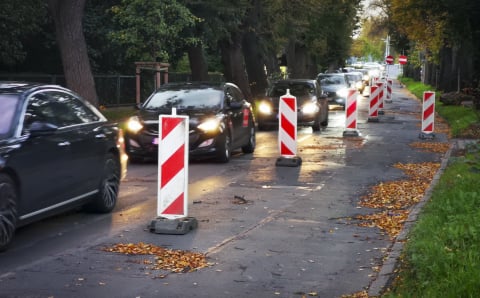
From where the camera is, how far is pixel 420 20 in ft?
117

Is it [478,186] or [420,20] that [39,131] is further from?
[420,20]

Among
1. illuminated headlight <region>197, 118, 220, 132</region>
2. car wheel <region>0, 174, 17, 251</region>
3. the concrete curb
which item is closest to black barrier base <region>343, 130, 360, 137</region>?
illuminated headlight <region>197, 118, 220, 132</region>

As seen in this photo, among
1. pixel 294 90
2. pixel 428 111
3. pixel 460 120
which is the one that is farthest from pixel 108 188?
pixel 460 120

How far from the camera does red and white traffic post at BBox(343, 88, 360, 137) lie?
19750mm

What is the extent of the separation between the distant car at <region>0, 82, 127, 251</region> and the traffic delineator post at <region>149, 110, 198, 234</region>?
1.00 metres

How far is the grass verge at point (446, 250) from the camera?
17.1ft

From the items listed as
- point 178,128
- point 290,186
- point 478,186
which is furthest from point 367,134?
point 178,128

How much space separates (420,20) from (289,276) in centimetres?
3111

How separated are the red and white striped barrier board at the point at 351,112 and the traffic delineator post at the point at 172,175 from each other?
1214cm

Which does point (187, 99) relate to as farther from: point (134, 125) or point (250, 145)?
point (250, 145)

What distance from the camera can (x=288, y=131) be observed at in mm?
13961

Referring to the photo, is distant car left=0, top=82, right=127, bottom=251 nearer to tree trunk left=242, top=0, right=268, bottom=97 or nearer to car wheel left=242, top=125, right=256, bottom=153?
car wheel left=242, top=125, right=256, bottom=153

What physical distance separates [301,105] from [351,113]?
9.42 feet

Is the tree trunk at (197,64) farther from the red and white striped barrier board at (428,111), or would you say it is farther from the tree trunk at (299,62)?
the tree trunk at (299,62)
